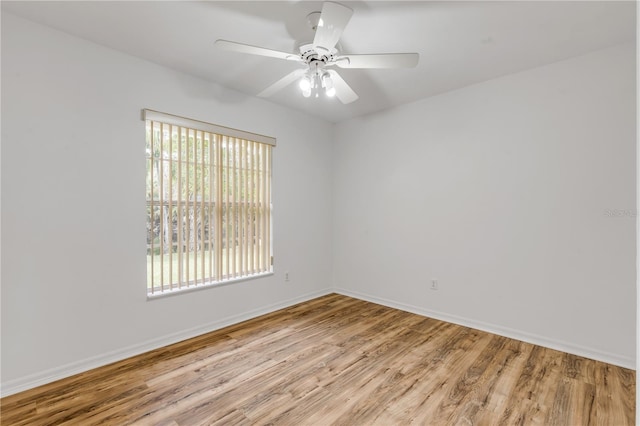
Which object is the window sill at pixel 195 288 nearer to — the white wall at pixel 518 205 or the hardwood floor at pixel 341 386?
the hardwood floor at pixel 341 386

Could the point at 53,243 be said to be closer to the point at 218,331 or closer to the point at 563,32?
the point at 218,331

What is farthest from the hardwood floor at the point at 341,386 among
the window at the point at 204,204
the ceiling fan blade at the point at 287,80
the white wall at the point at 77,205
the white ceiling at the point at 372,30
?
the white ceiling at the point at 372,30

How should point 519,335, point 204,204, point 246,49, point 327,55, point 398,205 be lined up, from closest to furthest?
point 246,49 → point 327,55 → point 519,335 → point 204,204 → point 398,205

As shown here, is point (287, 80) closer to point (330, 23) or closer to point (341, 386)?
point (330, 23)

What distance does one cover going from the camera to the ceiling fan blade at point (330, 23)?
1.66m

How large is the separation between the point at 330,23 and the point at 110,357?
3.05 metres

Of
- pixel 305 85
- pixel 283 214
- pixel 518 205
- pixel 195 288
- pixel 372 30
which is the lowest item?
pixel 195 288

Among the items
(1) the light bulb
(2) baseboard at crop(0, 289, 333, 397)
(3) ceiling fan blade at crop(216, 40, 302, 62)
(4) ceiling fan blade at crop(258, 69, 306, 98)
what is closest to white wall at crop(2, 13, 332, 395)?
(2) baseboard at crop(0, 289, 333, 397)

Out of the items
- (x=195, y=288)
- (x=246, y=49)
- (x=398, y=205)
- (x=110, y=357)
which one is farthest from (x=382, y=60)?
(x=110, y=357)

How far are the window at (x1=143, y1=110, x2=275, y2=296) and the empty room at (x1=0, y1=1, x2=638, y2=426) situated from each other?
2cm

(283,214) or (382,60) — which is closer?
(382,60)

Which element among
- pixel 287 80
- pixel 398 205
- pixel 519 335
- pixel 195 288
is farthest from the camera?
pixel 398 205

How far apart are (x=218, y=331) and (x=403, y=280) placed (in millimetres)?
2306

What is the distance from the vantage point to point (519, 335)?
117 inches
